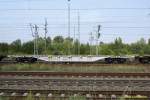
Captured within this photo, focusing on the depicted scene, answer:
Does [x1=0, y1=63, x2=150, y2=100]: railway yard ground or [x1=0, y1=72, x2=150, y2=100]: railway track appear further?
[x1=0, y1=72, x2=150, y2=100]: railway track

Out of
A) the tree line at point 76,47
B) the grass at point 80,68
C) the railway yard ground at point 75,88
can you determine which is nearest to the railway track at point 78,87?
the railway yard ground at point 75,88

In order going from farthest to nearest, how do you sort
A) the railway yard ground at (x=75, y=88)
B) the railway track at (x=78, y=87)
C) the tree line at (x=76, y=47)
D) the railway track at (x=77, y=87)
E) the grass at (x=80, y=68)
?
the tree line at (x=76, y=47), the grass at (x=80, y=68), the railway track at (x=77, y=87), the railway track at (x=78, y=87), the railway yard ground at (x=75, y=88)

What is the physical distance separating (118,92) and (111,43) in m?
66.8

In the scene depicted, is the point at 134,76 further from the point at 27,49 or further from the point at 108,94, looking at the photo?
the point at 27,49

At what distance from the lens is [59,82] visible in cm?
1702

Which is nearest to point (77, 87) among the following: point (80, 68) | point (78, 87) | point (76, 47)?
point (78, 87)

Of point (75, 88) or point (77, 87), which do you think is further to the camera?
point (77, 87)

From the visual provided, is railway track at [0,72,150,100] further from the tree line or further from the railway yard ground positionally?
the tree line

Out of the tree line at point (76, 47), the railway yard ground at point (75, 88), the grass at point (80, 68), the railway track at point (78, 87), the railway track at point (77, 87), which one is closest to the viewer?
the railway yard ground at point (75, 88)

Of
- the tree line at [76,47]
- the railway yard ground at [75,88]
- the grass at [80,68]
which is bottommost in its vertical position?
the railway yard ground at [75,88]

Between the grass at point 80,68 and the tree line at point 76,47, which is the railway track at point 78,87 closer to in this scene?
the grass at point 80,68

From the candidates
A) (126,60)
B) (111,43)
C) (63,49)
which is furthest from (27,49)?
(126,60)

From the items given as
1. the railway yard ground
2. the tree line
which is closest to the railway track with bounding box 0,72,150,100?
the railway yard ground

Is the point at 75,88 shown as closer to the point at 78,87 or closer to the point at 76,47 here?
the point at 78,87
